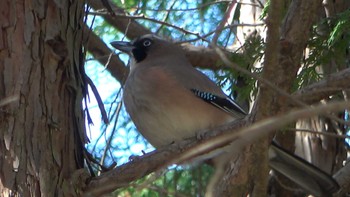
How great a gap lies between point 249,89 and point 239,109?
0.55 metres

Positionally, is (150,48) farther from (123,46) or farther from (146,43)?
(123,46)

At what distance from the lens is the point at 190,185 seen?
659 centimetres

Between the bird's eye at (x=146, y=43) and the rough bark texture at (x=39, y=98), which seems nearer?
the rough bark texture at (x=39, y=98)

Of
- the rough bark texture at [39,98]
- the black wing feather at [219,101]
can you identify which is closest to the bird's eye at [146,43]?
the black wing feather at [219,101]

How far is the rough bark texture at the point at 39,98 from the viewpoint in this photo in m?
A: 4.14

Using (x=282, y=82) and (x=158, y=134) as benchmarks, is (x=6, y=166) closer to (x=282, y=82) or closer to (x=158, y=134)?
(x=282, y=82)

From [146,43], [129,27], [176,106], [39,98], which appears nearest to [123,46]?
[146,43]

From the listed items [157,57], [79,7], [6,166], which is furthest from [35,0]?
[157,57]

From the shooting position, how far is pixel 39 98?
433 centimetres

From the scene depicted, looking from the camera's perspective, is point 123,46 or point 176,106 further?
point 123,46

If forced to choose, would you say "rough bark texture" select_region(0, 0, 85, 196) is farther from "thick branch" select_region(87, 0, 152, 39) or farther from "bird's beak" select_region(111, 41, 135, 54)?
"thick branch" select_region(87, 0, 152, 39)

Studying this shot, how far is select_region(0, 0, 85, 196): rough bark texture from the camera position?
4141 millimetres

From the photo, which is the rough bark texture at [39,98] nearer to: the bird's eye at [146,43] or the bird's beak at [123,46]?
the bird's beak at [123,46]

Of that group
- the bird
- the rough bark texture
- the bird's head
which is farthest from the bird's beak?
the rough bark texture
